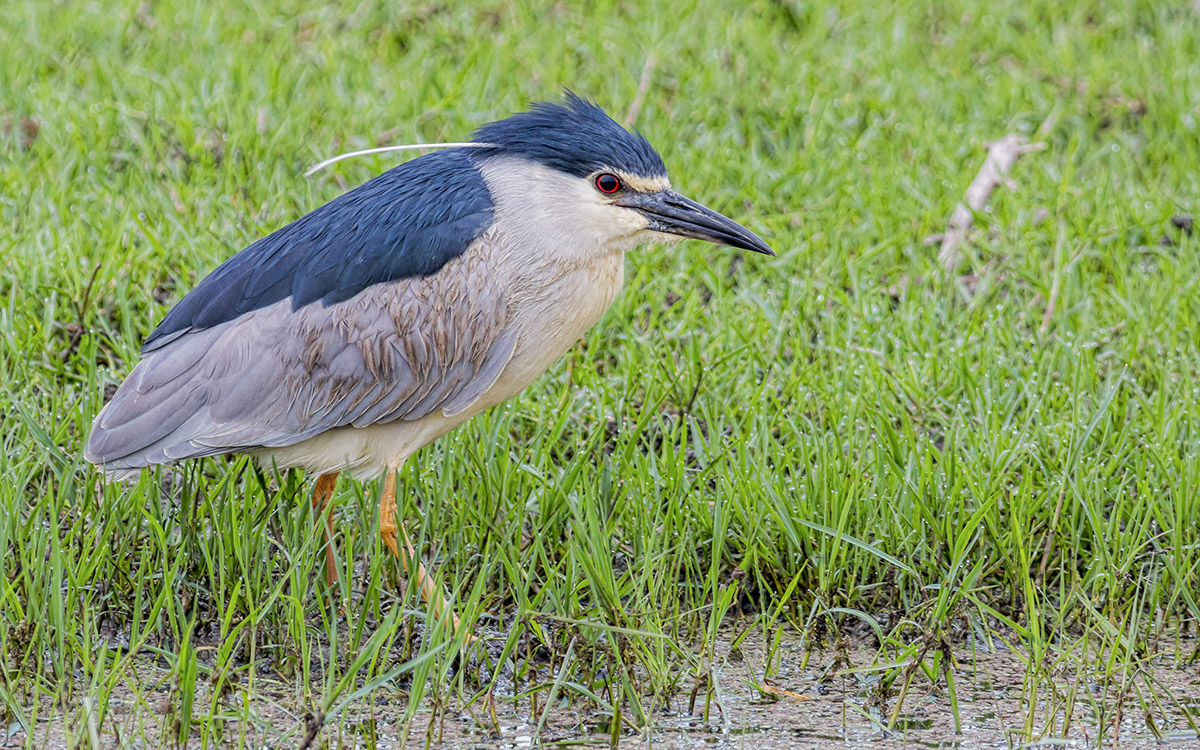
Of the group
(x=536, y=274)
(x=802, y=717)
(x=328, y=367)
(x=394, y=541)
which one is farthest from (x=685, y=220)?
(x=802, y=717)

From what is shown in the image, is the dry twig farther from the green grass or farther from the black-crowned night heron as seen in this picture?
the black-crowned night heron

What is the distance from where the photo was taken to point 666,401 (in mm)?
4371

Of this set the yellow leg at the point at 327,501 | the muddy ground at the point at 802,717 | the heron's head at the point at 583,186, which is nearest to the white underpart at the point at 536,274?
the heron's head at the point at 583,186

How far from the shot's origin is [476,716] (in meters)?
3.13

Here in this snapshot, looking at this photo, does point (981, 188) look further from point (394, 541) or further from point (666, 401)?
point (394, 541)

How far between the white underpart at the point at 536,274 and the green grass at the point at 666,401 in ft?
0.68

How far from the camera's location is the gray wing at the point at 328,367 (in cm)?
341

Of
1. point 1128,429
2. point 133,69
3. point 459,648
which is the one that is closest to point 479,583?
point 459,648

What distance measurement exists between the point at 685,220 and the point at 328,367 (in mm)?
916

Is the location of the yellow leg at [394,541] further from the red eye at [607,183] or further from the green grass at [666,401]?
the red eye at [607,183]

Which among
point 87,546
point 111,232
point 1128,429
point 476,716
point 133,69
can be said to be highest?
point 133,69

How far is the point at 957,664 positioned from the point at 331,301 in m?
1.70

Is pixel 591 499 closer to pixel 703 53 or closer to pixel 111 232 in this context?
pixel 111 232

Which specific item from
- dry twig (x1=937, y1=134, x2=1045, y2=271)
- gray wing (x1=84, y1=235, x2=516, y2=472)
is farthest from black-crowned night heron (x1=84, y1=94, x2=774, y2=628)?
dry twig (x1=937, y1=134, x2=1045, y2=271)
